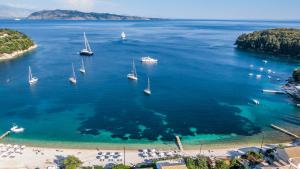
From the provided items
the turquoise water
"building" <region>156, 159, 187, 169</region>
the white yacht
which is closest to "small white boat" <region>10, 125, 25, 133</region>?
the white yacht

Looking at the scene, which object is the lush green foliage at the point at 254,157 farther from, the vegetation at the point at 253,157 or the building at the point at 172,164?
the building at the point at 172,164

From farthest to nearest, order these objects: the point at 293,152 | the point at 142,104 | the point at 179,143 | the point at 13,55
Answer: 1. the point at 13,55
2. the point at 142,104
3. the point at 179,143
4. the point at 293,152

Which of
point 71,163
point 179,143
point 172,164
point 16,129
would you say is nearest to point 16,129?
point 16,129

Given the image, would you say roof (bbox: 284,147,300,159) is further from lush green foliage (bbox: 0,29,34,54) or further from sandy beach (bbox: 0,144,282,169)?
lush green foliage (bbox: 0,29,34,54)

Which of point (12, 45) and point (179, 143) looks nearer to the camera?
point (179, 143)

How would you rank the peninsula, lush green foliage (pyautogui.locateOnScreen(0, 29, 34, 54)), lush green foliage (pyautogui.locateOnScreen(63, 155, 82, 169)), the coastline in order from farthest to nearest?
lush green foliage (pyautogui.locateOnScreen(0, 29, 34, 54)) < the peninsula < the coastline < lush green foliage (pyautogui.locateOnScreen(63, 155, 82, 169))

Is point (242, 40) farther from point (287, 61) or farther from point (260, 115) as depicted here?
point (260, 115)

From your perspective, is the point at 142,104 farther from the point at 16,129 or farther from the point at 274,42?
the point at 274,42
